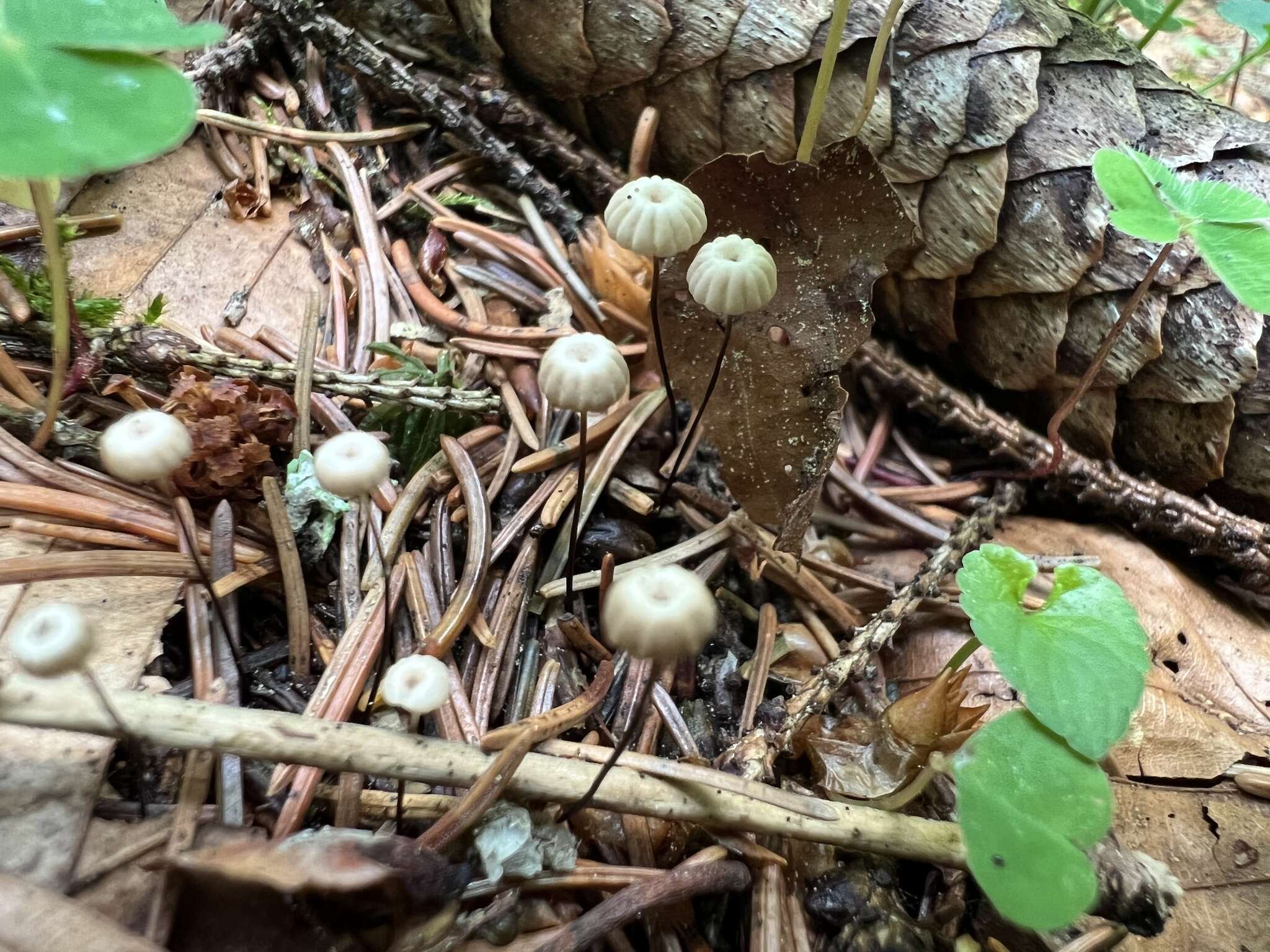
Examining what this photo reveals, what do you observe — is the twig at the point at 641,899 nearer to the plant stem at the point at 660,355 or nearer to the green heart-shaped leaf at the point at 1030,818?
the green heart-shaped leaf at the point at 1030,818

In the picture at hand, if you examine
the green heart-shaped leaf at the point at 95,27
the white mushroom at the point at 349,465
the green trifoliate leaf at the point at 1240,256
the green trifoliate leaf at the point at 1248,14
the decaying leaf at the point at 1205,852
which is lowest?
the decaying leaf at the point at 1205,852

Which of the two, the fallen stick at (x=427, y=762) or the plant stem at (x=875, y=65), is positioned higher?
the plant stem at (x=875, y=65)

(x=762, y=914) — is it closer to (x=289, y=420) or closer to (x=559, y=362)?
(x=559, y=362)

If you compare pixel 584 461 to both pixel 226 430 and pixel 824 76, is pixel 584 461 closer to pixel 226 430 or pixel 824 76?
pixel 226 430

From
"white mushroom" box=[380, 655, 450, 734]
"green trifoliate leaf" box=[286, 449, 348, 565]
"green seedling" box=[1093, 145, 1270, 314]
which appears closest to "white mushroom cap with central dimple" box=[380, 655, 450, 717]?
"white mushroom" box=[380, 655, 450, 734]

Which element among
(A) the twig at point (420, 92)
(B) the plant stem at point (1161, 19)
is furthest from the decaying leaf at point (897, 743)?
(B) the plant stem at point (1161, 19)

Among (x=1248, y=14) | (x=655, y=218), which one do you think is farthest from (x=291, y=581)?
(x=1248, y=14)
